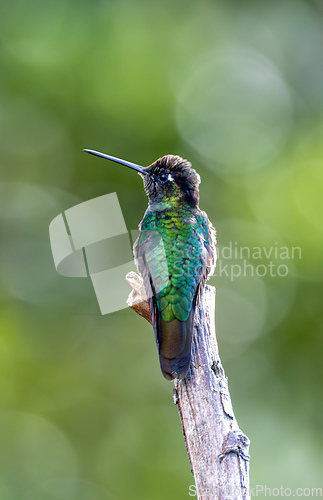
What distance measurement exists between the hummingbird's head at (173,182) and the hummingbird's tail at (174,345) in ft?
5.23

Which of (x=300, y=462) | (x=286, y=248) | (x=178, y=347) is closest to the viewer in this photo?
(x=178, y=347)

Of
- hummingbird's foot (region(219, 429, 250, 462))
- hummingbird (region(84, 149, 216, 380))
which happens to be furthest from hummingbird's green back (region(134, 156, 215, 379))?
hummingbird's foot (region(219, 429, 250, 462))

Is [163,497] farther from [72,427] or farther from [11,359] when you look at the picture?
[11,359]

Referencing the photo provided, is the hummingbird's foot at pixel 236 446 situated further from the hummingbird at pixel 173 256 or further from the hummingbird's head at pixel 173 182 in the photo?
the hummingbird's head at pixel 173 182

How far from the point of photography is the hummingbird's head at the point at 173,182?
543 cm

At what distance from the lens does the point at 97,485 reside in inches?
386

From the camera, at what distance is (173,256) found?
466 cm

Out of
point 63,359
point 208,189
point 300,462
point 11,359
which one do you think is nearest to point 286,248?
point 208,189

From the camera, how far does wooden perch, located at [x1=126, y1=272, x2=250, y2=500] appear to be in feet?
10.6

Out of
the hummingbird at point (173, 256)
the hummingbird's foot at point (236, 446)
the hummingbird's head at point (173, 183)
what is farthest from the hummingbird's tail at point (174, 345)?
the hummingbird's head at point (173, 183)

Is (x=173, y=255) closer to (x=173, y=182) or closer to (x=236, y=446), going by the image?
(x=173, y=182)

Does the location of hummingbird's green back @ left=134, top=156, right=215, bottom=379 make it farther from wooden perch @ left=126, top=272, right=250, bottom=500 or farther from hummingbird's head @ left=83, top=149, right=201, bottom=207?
wooden perch @ left=126, top=272, right=250, bottom=500

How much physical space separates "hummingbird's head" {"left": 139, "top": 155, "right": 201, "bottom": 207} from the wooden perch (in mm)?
1631

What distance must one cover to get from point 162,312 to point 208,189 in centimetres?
610
